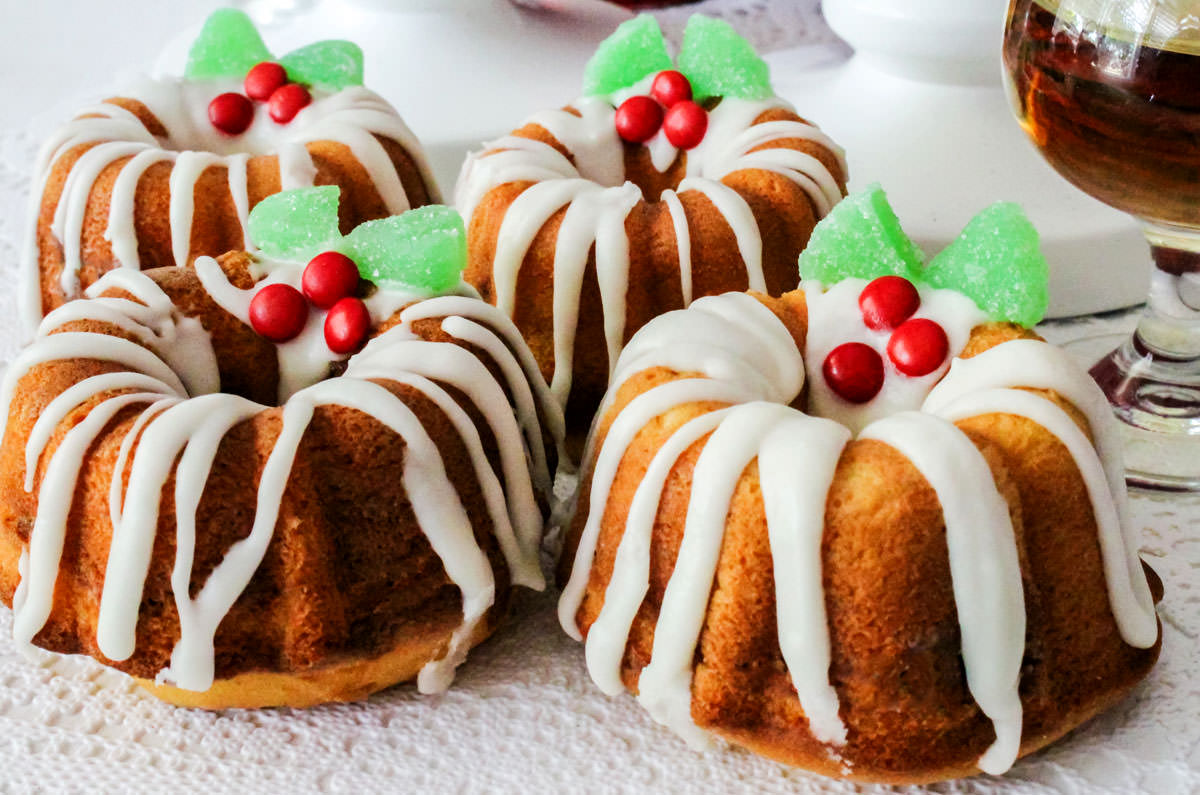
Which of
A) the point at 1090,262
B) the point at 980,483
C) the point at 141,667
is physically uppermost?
the point at 980,483

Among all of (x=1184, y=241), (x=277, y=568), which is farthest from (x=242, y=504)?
(x=1184, y=241)

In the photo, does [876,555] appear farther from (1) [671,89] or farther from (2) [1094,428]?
(1) [671,89]

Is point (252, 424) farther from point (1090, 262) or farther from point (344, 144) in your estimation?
point (1090, 262)

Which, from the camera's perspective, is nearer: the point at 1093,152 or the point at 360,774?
the point at 360,774

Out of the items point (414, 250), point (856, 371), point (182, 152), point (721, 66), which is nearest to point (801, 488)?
point (856, 371)

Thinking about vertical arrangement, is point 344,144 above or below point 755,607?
above

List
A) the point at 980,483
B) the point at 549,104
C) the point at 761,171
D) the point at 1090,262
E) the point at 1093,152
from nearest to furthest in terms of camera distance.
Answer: the point at 980,483 < the point at 1093,152 < the point at 761,171 < the point at 1090,262 < the point at 549,104

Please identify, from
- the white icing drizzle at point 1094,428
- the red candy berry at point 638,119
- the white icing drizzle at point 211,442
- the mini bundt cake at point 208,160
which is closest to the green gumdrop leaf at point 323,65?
the mini bundt cake at point 208,160
